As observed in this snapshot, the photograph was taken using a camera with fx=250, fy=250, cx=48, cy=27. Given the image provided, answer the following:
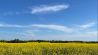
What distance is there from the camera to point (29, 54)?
46.1 feet

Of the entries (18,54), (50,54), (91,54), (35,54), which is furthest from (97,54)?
(18,54)

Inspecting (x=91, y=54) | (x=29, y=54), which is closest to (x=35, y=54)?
(x=29, y=54)

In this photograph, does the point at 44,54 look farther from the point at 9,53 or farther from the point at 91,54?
the point at 91,54

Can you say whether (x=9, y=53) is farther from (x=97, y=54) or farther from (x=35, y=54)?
(x=97, y=54)

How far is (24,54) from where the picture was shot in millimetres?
13992

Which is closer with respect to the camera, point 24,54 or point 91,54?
point 24,54

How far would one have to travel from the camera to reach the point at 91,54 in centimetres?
1496

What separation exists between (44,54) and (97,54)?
3.31 m

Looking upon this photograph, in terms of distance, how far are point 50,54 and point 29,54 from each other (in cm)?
118

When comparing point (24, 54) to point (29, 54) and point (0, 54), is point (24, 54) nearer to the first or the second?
point (29, 54)

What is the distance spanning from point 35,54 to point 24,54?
0.82 m

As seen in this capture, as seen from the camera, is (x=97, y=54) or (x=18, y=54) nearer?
(x=18, y=54)

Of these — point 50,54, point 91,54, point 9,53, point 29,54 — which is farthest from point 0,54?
point 91,54

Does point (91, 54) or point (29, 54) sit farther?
point (91, 54)
